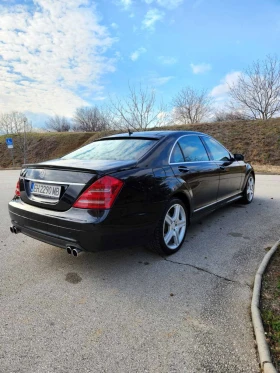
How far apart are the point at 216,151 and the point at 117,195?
2787 millimetres

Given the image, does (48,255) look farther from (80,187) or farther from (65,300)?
(80,187)

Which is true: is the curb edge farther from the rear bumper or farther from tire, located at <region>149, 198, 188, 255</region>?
the rear bumper

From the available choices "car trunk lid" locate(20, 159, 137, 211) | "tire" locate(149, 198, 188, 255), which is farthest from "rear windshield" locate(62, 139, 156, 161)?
"tire" locate(149, 198, 188, 255)

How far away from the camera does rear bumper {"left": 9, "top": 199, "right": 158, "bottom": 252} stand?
2.51 meters

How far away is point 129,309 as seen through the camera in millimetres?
2289

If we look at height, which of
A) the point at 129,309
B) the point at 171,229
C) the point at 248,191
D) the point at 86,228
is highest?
the point at 86,228

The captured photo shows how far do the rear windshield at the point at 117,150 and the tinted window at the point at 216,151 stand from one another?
1.54 m

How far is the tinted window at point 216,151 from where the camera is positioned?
4524mm

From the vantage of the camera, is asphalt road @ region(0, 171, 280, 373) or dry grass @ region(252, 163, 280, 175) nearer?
asphalt road @ region(0, 171, 280, 373)

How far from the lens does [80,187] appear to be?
8.38ft

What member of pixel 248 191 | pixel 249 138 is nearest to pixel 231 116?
pixel 249 138

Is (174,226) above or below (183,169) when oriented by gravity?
below

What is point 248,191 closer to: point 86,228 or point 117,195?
point 117,195

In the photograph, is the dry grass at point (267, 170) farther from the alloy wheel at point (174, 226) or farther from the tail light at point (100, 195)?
the tail light at point (100, 195)
